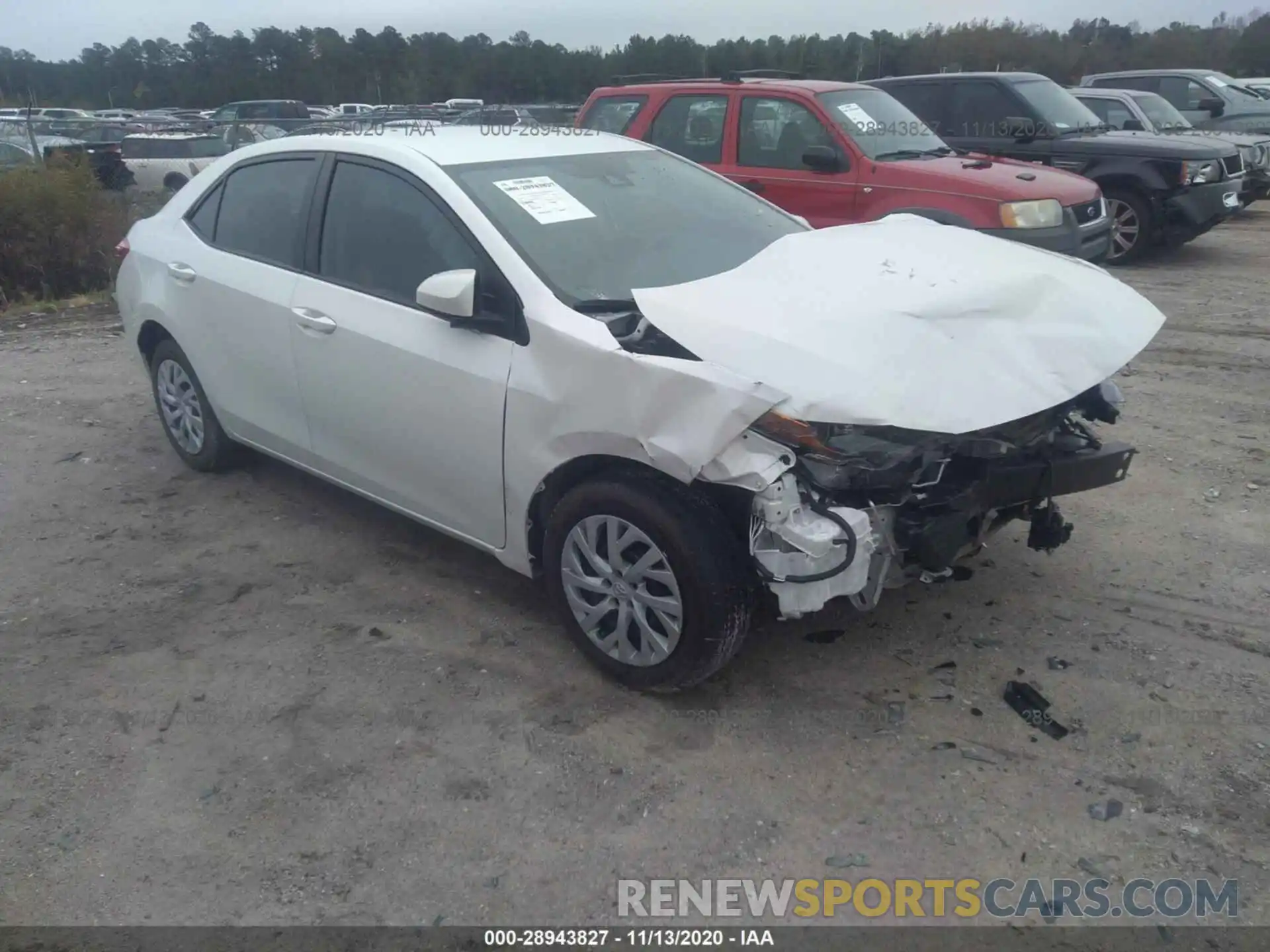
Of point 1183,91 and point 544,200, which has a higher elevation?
point 1183,91

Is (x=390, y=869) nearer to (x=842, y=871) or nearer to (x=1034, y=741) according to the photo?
(x=842, y=871)

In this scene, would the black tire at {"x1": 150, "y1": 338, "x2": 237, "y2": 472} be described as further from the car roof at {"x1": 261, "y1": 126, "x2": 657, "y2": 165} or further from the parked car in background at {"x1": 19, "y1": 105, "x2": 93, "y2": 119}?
the parked car in background at {"x1": 19, "y1": 105, "x2": 93, "y2": 119}

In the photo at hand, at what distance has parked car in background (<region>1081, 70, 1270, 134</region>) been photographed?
564 inches

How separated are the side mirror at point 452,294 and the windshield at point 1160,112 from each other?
12.2 meters

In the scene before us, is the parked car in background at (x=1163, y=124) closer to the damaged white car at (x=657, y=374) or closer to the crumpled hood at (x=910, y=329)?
the crumpled hood at (x=910, y=329)

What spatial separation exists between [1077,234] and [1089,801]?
20.5 ft

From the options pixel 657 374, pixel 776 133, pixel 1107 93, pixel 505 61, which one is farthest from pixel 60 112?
pixel 657 374

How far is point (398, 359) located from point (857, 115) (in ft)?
18.6

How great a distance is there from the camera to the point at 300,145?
442 cm

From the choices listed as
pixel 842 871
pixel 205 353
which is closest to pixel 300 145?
pixel 205 353

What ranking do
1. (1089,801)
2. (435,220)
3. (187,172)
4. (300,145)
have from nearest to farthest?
(1089,801) < (435,220) < (300,145) < (187,172)

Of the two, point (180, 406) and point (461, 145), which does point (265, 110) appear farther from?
point (461, 145)

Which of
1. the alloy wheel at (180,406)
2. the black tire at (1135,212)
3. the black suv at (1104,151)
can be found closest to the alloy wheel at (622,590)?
the alloy wheel at (180,406)

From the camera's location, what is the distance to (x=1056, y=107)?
1061 cm
